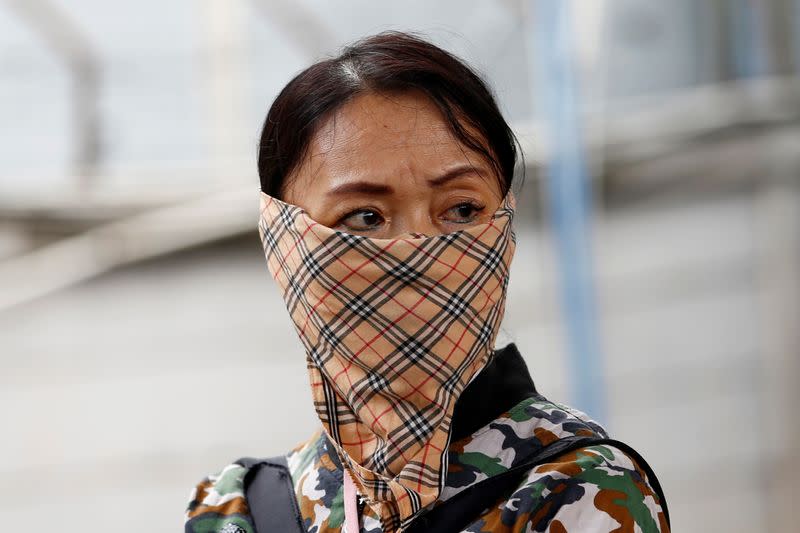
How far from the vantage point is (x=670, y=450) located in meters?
4.60

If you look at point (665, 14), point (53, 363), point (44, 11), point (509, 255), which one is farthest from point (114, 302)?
point (509, 255)

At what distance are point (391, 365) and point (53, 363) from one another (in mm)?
A: 4120


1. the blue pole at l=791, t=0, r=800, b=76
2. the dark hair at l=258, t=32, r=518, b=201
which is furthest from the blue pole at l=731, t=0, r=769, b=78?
the dark hair at l=258, t=32, r=518, b=201

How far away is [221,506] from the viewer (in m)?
1.34

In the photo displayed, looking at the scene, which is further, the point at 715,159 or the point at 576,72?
the point at 715,159

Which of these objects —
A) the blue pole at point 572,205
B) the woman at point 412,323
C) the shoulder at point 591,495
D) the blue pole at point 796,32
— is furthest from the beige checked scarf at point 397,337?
the blue pole at point 796,32

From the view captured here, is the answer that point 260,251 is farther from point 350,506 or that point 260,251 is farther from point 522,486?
point 522,486

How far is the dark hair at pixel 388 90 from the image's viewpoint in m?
1.26

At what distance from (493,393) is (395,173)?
28 centimetres

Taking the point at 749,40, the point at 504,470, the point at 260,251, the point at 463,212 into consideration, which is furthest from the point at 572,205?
the point at 504,470

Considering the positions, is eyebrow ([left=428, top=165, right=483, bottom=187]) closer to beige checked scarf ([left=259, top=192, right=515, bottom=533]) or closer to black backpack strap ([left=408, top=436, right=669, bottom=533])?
beige checked scarf ([left=259, top=192, right=515, bottom=533])

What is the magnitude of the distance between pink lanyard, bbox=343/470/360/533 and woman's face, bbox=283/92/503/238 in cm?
29

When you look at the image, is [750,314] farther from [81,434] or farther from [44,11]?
[44,11]

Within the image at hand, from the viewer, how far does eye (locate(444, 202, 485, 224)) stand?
48.6 inches
